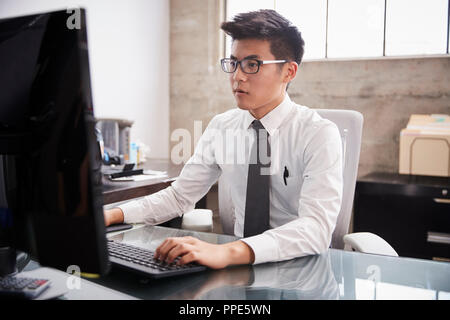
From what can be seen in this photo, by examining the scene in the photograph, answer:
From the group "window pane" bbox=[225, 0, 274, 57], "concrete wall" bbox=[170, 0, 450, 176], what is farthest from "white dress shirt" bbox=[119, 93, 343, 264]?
"window pane" bbox=[225, 0, 274, 57]

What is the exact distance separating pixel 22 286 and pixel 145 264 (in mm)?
227

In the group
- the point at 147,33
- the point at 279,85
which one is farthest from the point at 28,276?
the point at 147,33

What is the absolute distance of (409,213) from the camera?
7.54 feet

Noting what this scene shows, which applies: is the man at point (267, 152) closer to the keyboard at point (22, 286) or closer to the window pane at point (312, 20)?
the keyboard at point (22, 286)

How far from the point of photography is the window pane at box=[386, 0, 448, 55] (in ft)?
9.39

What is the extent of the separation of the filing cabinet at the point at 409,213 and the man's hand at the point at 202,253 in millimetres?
1665

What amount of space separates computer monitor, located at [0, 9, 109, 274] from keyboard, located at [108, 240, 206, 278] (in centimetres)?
19

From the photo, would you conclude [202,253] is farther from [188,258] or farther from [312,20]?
[312,20]

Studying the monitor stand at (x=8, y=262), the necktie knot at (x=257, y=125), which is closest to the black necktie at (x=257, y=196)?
the necktie knot at (x=257, y=125)

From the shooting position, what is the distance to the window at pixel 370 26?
9.45 feet

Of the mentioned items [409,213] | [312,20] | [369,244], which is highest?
[312,20]

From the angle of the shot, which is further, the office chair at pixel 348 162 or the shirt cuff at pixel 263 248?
the office chair at pixel 348 162

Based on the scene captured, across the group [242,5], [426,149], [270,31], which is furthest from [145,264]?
[242,5]
